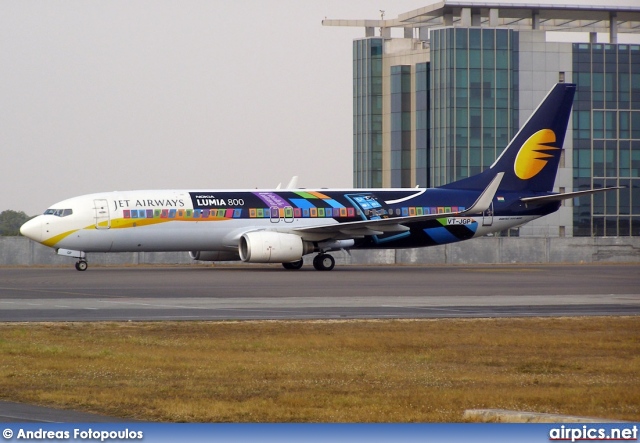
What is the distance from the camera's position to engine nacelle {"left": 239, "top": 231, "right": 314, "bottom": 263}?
1725 inches

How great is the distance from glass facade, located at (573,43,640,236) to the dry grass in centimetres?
7128

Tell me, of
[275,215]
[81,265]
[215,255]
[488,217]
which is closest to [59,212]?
[81,265]

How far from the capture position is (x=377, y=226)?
45.8 m

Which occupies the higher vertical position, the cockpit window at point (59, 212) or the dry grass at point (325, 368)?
the cockpit window at point (59, 212)

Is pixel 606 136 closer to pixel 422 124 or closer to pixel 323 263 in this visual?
pixel 422 124

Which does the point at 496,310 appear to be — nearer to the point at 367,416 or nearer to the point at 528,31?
the point at 367,416

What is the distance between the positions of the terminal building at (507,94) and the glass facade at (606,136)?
0.08 meters

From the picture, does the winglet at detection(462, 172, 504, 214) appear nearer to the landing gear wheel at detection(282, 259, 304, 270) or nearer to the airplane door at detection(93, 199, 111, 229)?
the landing gear wheel at detection(282, 259, 304, 270)

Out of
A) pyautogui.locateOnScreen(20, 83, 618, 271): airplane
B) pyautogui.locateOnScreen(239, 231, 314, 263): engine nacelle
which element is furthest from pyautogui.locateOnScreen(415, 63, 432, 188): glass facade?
pyautogui.locateOnScreen(239, 231, 314, 263): engine nacelle

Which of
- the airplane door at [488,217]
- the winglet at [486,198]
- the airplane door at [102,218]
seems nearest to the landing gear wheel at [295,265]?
the winglet at [486,198]

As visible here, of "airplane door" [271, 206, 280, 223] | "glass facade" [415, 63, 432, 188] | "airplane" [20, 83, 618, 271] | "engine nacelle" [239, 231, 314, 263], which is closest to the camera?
"engine nacelle" [239, 231, 314, 263]

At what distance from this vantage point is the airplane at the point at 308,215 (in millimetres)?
44531

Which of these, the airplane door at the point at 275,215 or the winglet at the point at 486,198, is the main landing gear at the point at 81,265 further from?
the winglet at the point at 486,198

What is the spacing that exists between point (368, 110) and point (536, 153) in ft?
153
